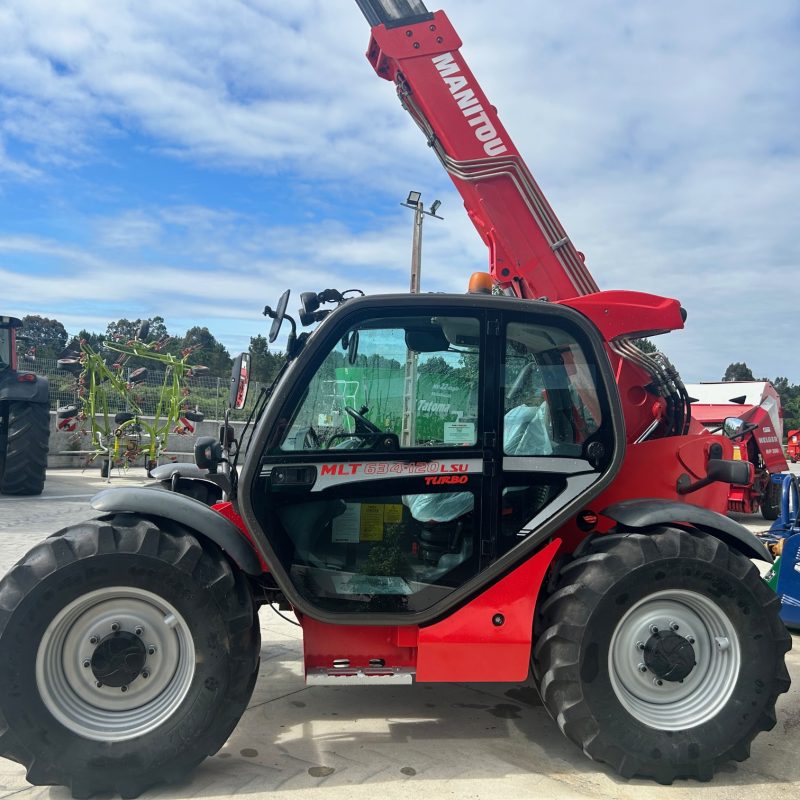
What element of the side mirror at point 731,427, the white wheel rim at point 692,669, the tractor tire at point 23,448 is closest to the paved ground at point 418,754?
the white wheel rim at point 692,669

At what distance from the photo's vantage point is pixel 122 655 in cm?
311

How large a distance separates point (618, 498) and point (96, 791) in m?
2.67

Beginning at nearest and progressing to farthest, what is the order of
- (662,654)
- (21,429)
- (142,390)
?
1. (662,654)
2. (21,429)
3. (142,390)

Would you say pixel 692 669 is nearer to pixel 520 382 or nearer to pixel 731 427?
pixel 520 382

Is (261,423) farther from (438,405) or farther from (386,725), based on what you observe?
(386,725)

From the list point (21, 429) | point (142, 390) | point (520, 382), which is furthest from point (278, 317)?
point (142, 390)

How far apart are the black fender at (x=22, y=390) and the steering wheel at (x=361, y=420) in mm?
9020

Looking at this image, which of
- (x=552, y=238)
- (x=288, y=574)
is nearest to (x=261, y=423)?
(x=288, y=574)

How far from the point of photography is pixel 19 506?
9.98 m

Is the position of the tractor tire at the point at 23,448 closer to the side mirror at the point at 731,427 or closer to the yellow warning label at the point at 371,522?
the yellow warning label at the point at 371,522

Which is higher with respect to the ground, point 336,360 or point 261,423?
point 336,360

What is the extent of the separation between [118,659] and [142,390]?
13.4 metres

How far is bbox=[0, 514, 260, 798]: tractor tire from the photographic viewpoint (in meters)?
2.95

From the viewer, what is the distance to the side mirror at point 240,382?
12.9 ft
